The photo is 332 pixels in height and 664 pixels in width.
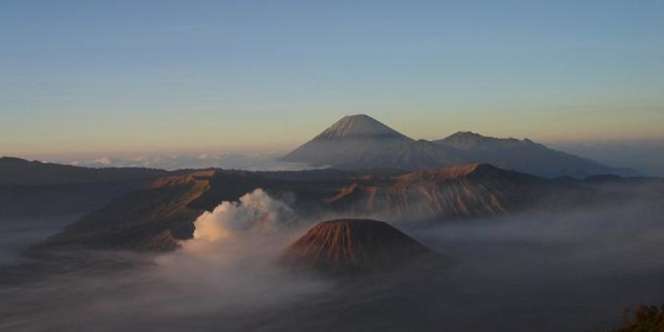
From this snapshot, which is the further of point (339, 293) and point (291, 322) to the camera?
point (339, 293)

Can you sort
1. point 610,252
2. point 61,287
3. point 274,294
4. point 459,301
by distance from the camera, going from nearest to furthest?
point 459,301 → point 274,294 → point 61,287 → point 610,252

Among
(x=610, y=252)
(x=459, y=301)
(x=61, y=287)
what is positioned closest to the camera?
(x=459, y=301)

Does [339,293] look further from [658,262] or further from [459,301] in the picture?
[658,262]

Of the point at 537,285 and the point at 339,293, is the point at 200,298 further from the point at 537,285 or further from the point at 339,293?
the point at 537,285

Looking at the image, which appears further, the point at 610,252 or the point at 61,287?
the point at 610,252

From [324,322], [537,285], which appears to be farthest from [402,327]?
[537,285]

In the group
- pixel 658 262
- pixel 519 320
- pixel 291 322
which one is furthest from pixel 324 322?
pixel 658 262
